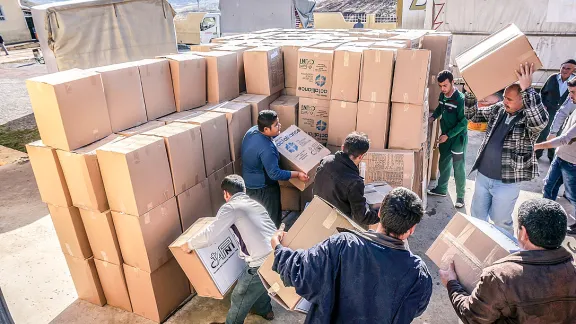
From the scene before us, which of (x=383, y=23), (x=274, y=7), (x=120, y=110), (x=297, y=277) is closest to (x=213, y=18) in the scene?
(x=274, y=7)

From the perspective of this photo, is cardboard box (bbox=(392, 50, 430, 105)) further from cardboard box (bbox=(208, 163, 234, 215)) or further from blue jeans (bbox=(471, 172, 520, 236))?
cardboard box (bbox=(208, 163, 234, 215))

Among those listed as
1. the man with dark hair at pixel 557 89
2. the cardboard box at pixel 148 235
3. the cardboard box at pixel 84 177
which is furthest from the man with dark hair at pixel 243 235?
the man with dark hair at pixel 557 89

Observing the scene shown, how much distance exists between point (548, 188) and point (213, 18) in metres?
14.9

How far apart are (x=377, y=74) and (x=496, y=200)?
5.31 feet

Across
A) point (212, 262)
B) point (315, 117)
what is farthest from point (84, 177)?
point (315, 117)

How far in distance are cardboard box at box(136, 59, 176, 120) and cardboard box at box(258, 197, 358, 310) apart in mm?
2003

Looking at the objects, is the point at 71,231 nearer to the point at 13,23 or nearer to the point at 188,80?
the point at 188,80

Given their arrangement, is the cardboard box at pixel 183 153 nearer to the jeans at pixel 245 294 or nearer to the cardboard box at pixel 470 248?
the jeans at pixel 245 294

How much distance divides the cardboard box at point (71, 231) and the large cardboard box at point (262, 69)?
2.30m

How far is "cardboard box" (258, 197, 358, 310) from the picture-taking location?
243 centimetres

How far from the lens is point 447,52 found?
16.7 feet

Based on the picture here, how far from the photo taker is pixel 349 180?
297 cm

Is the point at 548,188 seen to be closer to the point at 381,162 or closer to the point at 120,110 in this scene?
the point at 381,162

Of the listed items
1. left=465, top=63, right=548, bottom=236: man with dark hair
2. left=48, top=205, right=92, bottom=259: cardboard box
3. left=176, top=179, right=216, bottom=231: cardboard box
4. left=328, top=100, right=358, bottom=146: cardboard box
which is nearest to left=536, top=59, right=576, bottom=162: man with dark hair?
left=465, top=63, right=548, bottom=236: man with dark hair
